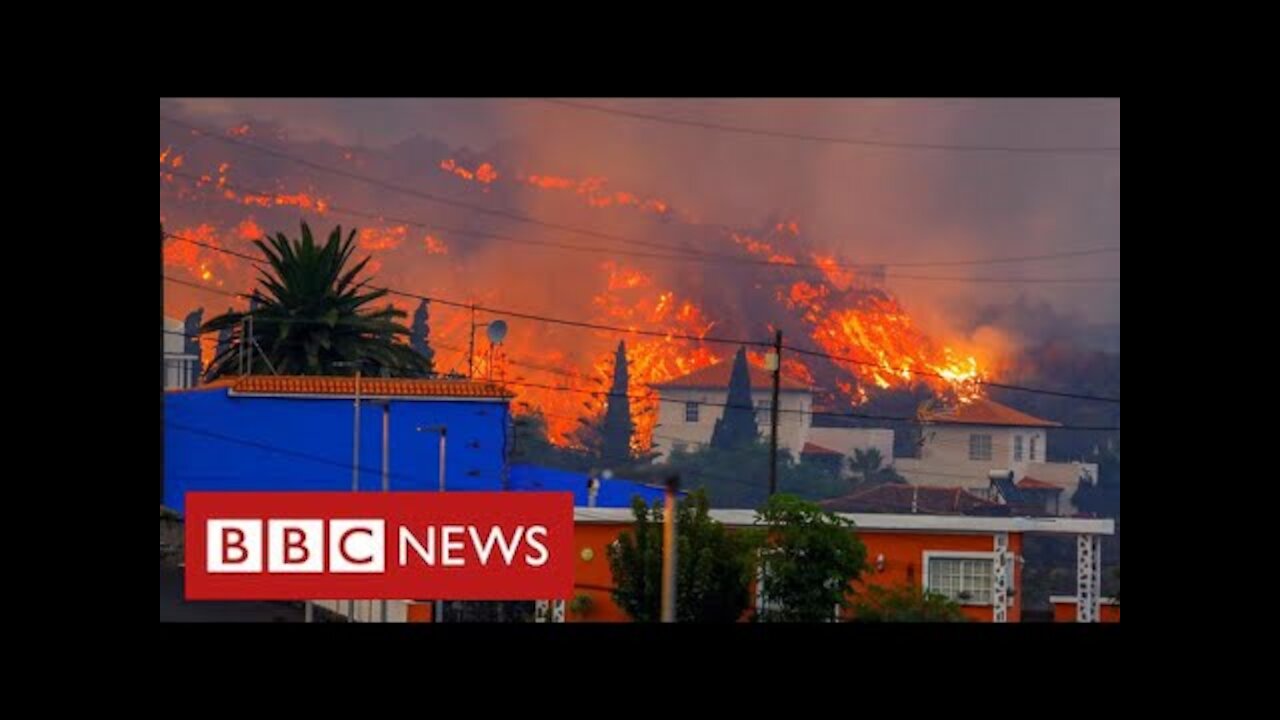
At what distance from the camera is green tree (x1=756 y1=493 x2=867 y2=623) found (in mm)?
55031

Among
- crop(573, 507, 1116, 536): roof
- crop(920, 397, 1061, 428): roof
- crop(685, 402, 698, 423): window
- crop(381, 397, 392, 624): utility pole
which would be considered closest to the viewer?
crop(381, 397, 392, 624): utility pole

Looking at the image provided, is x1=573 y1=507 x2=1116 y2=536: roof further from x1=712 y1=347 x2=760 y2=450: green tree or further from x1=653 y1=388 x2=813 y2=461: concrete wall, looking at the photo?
x1=712 y1=347 x2=760 y2=450: green tree

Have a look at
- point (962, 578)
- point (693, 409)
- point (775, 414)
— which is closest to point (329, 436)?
point (775, 414)

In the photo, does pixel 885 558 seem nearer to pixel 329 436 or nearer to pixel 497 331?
pixel 329 436

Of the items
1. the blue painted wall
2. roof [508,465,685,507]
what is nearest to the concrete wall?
roof [508,465,685,507]

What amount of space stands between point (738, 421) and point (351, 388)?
32.7 metres

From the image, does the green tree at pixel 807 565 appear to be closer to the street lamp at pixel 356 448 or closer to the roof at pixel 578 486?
the roof at pixel 578 486

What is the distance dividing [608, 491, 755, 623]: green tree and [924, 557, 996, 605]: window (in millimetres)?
7363

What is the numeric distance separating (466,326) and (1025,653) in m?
44.4

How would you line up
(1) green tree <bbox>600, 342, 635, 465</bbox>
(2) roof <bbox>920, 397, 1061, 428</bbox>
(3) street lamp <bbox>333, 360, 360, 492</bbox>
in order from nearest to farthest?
1. (3) street lamp <bbox>333, 360, 360, 492</bbox>
2. (1) green tree <bbox>600, 342, 635, 465</bbox>
3. (2) roof <bbox>920, 397, 1061, 428</bbox>

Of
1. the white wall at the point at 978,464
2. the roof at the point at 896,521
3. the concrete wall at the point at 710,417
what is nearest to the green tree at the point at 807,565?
the roof at the point at 896,521

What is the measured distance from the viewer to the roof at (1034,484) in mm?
85125

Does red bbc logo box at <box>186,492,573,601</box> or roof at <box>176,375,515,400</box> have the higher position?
roof at <box>176,375,515,400</box>
